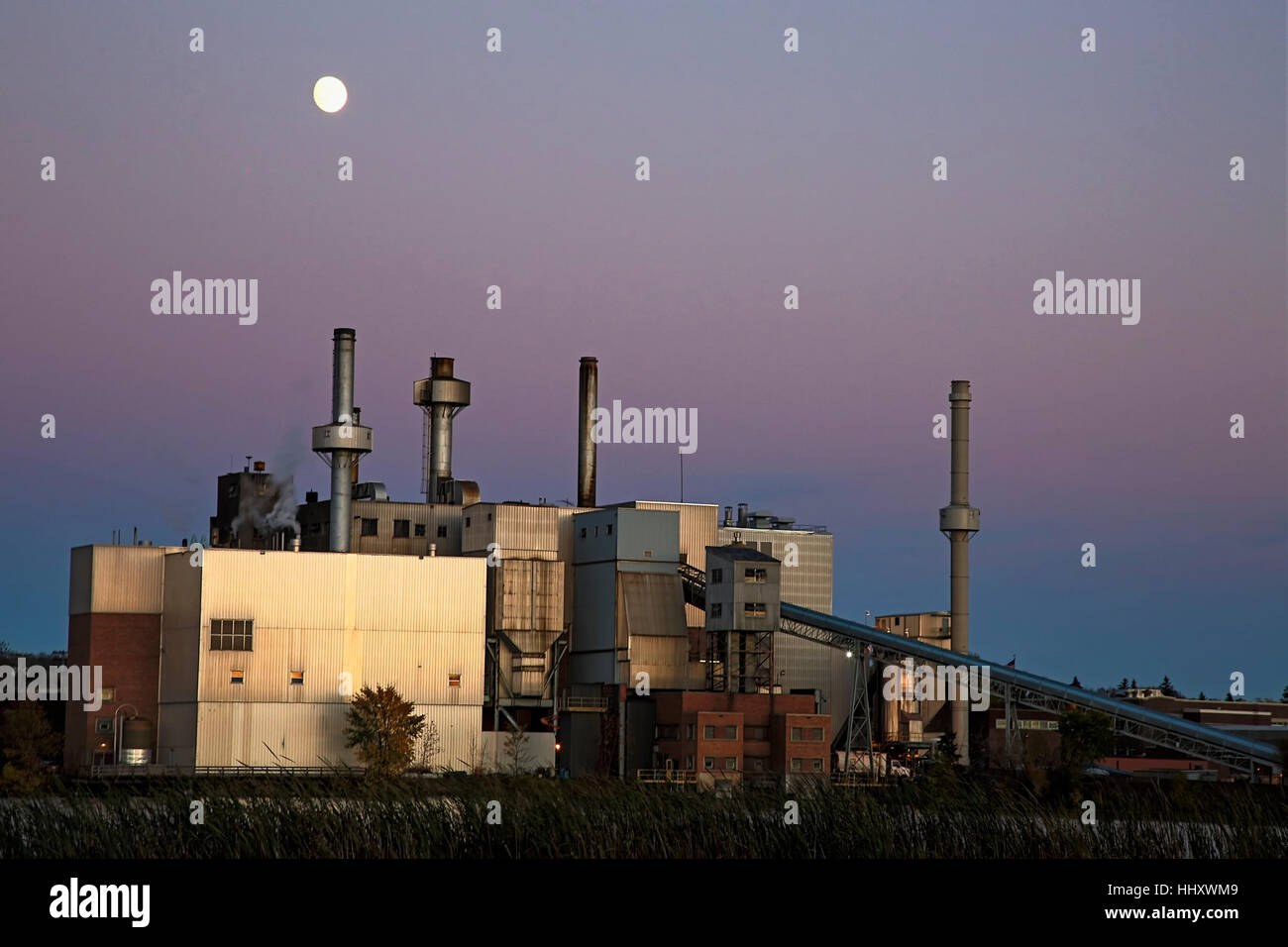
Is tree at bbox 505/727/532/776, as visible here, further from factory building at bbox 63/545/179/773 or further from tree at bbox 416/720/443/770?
factory building at bbox 63/545/179/773

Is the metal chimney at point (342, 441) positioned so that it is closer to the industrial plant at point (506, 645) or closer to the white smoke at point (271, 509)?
the industrial plant at point (506, 645)

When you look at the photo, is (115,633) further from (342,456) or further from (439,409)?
(439,409)

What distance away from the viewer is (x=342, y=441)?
275 ft

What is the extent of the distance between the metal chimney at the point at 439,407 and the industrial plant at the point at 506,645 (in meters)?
0.13

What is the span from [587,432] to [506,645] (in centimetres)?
1612

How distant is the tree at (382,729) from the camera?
240ft

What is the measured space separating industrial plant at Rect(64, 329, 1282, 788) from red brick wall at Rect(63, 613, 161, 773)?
0.09 m

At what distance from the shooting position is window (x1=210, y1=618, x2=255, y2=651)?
74750 mm

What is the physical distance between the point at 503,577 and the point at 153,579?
16146 mm

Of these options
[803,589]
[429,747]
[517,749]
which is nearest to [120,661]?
[429,747]

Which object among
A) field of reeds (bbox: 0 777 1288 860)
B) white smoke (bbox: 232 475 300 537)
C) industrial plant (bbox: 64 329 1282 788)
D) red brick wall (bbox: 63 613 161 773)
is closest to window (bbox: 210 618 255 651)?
industrial plant (bbox: 64 329 1282 788)

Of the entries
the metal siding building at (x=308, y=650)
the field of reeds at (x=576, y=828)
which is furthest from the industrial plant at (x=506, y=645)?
the field of reeds at (x=576, y=828)
